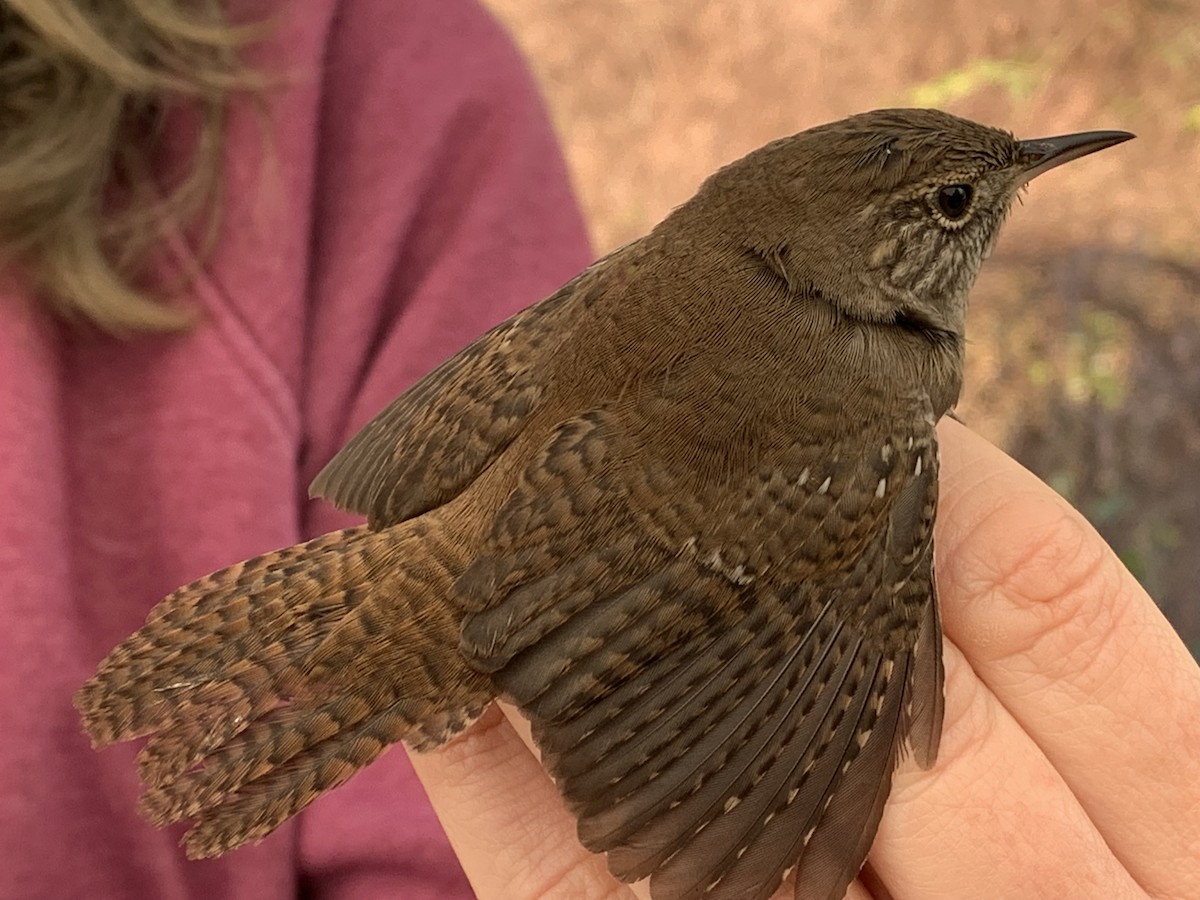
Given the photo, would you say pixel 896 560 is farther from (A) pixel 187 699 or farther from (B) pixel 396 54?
(B) pixel 396 54

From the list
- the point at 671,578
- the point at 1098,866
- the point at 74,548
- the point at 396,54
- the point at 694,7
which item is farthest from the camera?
the point at 694,7

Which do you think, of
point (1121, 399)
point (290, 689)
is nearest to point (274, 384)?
point (290, 689)

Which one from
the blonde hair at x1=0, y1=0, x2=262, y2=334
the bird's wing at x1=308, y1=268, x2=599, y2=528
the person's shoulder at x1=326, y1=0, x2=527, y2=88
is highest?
the person's shoulder at x1=326, y1=0, x2=527, y2=88

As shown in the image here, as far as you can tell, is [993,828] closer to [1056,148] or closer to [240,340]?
[1056,148]

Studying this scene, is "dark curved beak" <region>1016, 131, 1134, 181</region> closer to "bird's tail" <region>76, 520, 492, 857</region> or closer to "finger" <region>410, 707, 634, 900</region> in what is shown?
"bird's tail" <region>76, 520, 492, 857</region>

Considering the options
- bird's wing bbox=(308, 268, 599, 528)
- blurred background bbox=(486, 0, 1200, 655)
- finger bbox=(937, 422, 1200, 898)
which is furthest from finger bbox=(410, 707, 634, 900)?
blurred background bbox=(486, 0, 1200, 655)

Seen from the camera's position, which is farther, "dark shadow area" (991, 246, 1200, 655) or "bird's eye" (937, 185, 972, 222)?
"dark shadow area" (991, 246, 1200, 655)

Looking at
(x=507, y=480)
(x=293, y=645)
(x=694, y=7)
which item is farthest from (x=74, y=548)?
(x=694, y=7)
